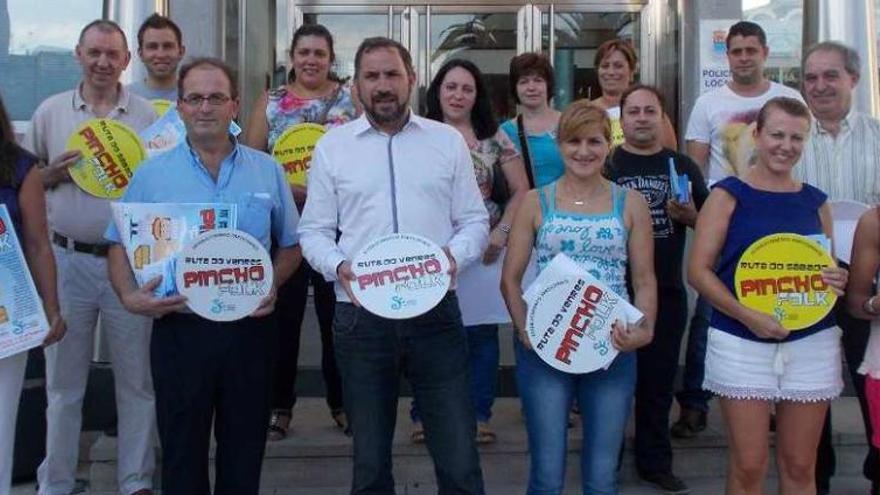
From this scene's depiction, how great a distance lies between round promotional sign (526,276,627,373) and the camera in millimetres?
4023

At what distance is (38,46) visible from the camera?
8109mm

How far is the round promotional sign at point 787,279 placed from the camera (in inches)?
157

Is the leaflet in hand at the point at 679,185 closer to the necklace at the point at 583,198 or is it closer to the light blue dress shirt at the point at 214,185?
the necklace at the point at 583,198

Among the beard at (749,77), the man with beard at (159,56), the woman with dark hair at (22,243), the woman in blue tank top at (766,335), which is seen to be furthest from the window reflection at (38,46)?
the woman in blue tank top at (766,335)

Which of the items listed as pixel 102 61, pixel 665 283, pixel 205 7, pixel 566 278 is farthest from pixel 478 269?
pixel 205 7

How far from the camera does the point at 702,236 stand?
4117mm

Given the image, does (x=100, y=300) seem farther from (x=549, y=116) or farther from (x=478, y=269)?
(x=549, y=116)

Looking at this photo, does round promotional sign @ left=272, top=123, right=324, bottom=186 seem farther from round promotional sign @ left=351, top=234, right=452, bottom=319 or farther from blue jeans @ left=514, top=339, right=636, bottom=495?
blue jeans @ left=514, top=339, right=636, bottom=495

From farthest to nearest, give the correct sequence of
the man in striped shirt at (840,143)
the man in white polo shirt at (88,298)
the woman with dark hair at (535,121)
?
the woman with dark hair at (535,121) → the man in white polo shirt at (88,298) → the man in striped shirt at (840,143)

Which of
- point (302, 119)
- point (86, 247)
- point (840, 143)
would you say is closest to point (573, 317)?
point (840, 143)

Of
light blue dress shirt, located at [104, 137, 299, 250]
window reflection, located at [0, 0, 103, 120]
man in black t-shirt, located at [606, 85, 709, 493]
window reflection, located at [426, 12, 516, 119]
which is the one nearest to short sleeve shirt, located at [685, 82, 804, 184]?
Answer: man in black t-shirt, located at [606, 85, 709, 493]

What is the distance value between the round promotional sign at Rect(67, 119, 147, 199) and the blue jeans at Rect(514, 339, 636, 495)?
6.57 feet

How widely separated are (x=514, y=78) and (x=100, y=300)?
236 centimetres

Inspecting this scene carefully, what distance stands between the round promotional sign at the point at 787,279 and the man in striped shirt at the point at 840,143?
927 millimetres
